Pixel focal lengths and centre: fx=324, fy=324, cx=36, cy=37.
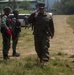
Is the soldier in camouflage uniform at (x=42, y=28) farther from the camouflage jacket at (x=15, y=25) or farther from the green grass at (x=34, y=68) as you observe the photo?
the camouflage jacket at (x=15, y=25)

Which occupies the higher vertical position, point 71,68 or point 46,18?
point 46,18

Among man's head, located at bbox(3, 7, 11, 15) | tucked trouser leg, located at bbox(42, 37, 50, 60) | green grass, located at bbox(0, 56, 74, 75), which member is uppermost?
man's head, located at bbox(3, 7, 11, 15)

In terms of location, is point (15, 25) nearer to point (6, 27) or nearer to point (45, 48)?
point (6, 27)

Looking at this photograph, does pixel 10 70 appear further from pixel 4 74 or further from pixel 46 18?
pixel 46 18

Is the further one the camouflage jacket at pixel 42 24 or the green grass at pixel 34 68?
the camouflage jacket at pixel 42 24

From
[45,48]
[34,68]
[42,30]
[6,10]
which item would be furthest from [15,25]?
[34,68]

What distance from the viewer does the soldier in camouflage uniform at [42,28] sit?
9503mm

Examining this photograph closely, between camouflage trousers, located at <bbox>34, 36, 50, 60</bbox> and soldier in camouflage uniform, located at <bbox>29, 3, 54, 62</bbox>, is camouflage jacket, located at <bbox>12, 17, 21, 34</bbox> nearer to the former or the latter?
soldier in camouflage uniform, located at <bbox>29, 3, 54, 62</bbox>

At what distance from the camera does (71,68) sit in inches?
371

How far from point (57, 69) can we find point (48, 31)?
121 cm

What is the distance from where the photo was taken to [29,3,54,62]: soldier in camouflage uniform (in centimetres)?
950

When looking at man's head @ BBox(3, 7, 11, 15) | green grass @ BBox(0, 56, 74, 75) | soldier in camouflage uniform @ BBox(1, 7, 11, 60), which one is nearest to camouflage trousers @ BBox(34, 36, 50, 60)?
green grass @ BBox(0, 56, 74, 75)

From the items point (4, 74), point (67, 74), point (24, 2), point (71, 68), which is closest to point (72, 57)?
point (71, 68)

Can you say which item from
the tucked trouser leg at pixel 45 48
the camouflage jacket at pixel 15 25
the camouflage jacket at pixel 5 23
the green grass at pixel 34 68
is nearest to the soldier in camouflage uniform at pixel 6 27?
the camouflage jacket at pixel 5 23
